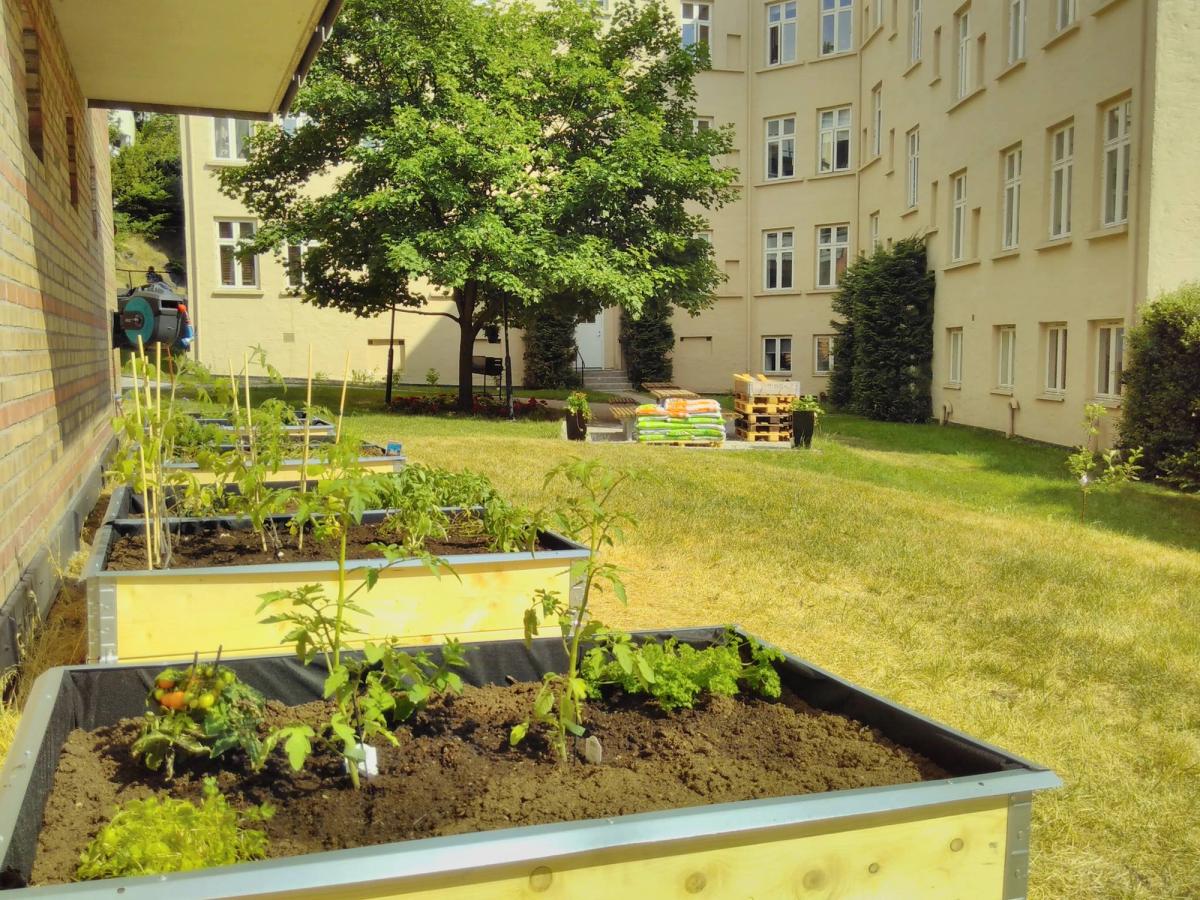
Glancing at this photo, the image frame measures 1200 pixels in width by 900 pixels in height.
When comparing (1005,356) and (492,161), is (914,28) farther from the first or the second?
(492,161)

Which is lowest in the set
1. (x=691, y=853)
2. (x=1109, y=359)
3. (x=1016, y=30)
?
(x=691, y=853)

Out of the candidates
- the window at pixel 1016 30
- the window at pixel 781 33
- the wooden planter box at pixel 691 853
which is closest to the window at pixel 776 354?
the window at pixel 781 33

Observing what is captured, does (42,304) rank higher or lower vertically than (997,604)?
higher

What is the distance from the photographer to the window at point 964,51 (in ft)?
65.4

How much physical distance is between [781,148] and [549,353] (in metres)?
8.69

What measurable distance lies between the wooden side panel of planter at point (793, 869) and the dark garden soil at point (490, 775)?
317 millimetres

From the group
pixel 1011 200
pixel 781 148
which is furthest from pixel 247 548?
pixel 781 148

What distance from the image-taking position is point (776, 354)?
31312 mm

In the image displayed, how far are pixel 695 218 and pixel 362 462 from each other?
52.7 feet

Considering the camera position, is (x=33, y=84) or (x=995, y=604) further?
(x=995, y=604)

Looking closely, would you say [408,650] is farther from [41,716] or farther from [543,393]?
[543,393]

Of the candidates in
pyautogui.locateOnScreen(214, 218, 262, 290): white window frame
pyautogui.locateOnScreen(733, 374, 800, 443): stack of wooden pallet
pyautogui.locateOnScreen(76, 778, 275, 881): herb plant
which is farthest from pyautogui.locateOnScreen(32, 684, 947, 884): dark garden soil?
pyautogui.locateOnScreen(214, 218, 262, 290): white window frame

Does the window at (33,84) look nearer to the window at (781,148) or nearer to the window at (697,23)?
the window at (781,148)

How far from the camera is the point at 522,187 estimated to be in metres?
19.8
